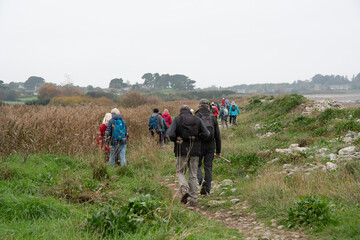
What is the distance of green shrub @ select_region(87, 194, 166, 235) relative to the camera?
3816mm

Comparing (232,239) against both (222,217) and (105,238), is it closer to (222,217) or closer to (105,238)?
(222,217)

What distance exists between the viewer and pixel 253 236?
179 inches

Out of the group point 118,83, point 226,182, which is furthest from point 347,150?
point 118,83

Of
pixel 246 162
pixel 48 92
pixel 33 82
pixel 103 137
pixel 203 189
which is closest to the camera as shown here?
pixel 203 189

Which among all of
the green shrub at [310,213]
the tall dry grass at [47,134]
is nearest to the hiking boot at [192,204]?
the green shrub at [310,213]

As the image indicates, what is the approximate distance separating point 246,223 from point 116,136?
4.84 m

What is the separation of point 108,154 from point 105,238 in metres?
6.10

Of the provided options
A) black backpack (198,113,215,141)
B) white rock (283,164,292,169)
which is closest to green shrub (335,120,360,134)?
white rock (283,164,292,169)

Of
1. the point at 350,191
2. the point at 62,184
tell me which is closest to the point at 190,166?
the point at 62,184

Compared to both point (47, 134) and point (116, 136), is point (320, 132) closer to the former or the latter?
point (116, 136)

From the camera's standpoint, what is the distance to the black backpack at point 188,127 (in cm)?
624

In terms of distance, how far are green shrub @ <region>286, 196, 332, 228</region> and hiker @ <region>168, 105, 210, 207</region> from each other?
2.12 metres

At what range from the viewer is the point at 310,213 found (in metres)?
4.55

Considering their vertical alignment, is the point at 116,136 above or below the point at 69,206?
above
